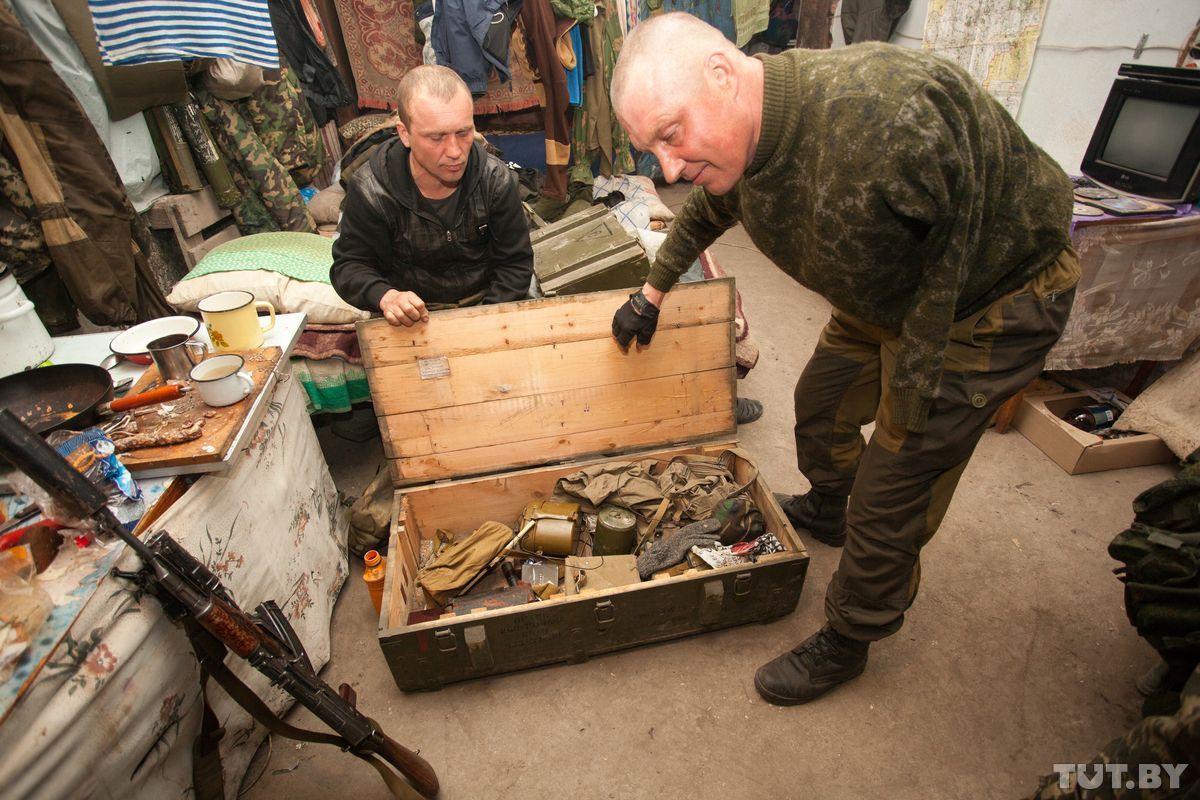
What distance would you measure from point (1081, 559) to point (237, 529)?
9.24 feet

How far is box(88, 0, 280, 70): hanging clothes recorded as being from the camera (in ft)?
7.36

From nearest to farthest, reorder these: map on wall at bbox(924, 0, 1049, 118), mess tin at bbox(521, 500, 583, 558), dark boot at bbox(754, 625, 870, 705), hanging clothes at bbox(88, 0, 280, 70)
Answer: dark boot at bbox(754, 625, 870, 705) < mess tin at bbox(521, 500, 583, 558) < hanging clothes at bbox(88, 0, 280, 70) < map on wall at bbox(924, 0, 1049, 118)

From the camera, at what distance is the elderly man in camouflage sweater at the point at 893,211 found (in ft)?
3.68

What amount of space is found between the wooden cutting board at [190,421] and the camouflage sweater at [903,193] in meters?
1.32

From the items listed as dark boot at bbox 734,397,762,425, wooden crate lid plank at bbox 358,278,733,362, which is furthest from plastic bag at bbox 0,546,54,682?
dark boot at bbox 734,397,762,425

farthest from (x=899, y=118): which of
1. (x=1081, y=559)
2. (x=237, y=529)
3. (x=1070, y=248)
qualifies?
(x=1081, y=559)

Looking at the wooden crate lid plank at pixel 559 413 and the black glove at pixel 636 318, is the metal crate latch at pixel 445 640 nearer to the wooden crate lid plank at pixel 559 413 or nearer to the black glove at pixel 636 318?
the wooden crate lid plank at pixel 559 413

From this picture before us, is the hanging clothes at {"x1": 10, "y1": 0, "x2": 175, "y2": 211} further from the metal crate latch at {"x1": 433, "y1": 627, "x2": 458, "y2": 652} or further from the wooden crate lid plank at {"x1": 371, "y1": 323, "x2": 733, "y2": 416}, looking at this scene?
the metal crate latch at {"x1": 433, "y1": 627, "x2": 458, "y2": 652}

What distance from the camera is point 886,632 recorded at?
168 cm

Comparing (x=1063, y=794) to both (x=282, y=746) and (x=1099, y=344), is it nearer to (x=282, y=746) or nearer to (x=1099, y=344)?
(x=282, y=746)

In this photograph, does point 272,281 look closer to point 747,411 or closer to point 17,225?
point 17,225

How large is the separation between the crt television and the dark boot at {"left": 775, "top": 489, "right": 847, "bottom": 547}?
1.84 meters

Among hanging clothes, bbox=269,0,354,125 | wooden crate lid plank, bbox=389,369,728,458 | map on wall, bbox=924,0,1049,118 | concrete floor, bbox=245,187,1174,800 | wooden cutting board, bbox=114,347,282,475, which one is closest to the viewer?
wooden cutting board, bbox=114,347,282,475

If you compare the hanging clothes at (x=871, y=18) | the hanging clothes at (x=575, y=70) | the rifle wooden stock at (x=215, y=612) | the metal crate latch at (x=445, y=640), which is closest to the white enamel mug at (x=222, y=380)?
the rifle wooden stock at (x=215, y=612)
